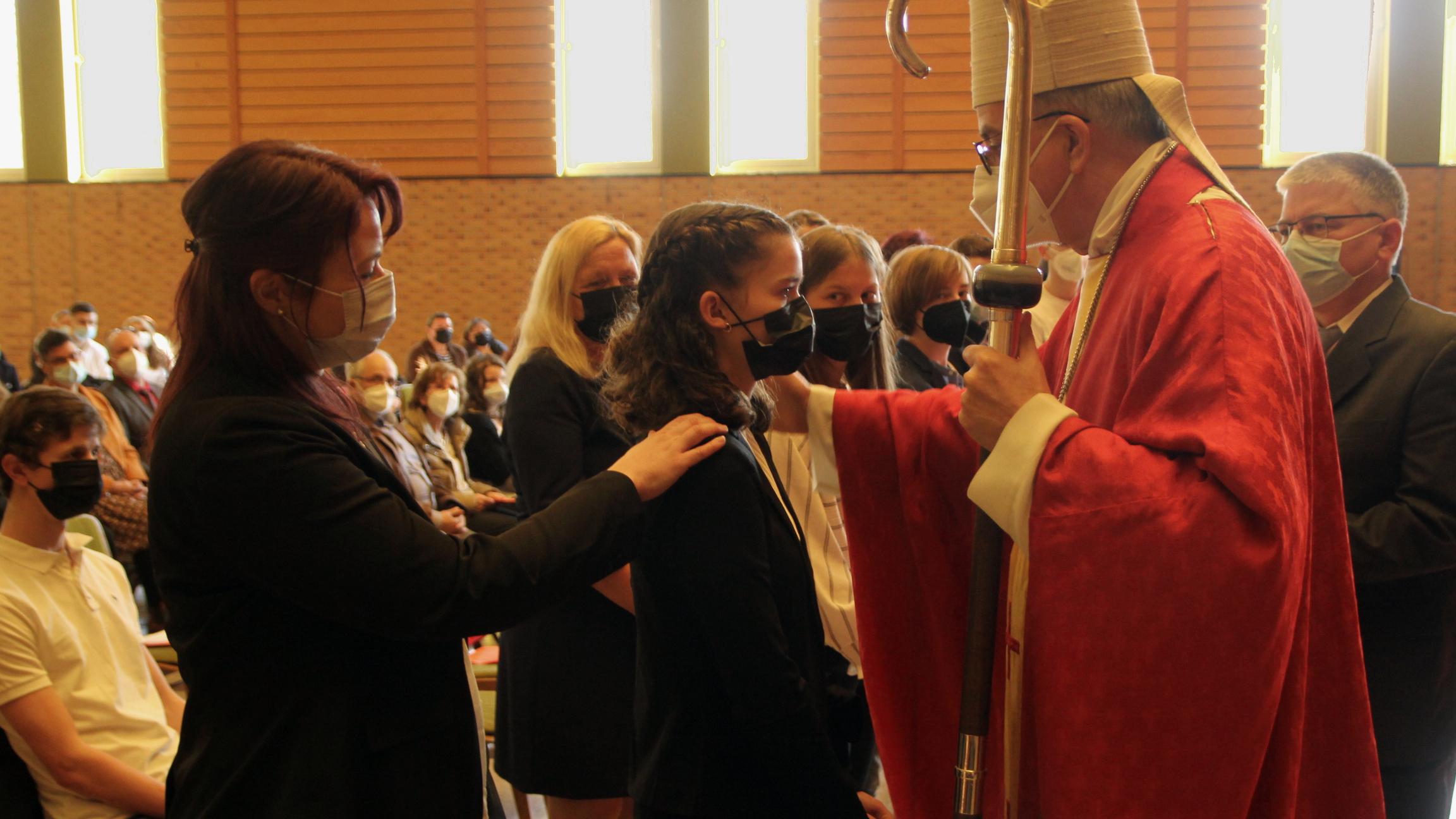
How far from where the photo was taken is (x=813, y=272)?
2.64 m

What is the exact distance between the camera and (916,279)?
341cm

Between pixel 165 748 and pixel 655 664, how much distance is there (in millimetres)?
1554

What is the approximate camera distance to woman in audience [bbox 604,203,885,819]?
1.52m

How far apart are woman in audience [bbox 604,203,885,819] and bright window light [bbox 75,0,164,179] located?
12915 mm

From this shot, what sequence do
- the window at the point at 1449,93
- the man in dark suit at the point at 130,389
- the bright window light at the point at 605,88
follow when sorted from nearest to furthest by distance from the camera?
1. the man in dark suit at the point at 130,389
2. the window at the point at 1449,93
3. the bright window light at the point at 605,88

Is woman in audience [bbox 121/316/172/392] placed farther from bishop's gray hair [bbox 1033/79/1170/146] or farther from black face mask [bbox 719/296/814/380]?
bishop's gray hair [bbox 1033/79/1170/146]

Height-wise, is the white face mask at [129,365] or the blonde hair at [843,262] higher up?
the blonde hair at [843,262]

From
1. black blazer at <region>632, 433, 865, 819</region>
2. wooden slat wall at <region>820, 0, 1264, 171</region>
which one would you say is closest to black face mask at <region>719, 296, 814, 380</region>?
black blazer at <region>632, 433, 865, 819</region>

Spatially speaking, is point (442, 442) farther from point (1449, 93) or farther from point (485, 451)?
point (1449, 93)

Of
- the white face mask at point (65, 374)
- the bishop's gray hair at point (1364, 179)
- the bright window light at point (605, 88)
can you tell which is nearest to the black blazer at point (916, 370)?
the bishop's gray hair at point (1364, 179)

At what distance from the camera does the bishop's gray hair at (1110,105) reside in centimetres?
165

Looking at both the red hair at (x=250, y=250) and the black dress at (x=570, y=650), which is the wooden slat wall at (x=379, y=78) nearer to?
the black dress at (x=570, y=650)

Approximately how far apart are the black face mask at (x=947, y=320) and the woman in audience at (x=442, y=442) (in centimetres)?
346

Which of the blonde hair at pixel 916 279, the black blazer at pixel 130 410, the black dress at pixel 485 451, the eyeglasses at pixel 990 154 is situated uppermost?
the eyeglasses at pixel 990 154
